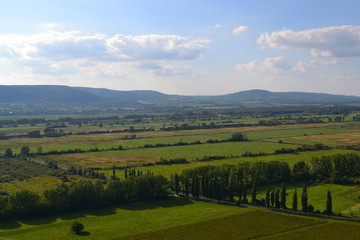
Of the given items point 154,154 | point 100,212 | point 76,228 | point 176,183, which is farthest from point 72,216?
point 154,154

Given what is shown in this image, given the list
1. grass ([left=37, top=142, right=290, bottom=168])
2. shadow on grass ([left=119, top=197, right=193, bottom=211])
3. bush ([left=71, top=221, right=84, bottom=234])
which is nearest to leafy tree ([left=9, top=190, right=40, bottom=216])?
bush ([left=71, top=221, right=84, bottom=234])

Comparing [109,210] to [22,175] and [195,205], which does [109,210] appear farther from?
[22,175]

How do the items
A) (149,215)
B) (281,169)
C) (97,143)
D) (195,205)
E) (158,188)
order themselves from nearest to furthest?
(149,215), (195,205), (158,188), (281,169), (97,143)

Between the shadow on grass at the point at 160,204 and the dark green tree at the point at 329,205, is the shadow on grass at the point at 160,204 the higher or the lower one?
the lower one

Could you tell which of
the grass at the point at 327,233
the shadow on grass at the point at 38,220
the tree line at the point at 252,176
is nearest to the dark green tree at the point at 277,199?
the tree line at the point at 252,176

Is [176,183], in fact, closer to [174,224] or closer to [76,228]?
[174,224]

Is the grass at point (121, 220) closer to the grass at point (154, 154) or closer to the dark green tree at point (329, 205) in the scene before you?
the dark green tree at point (329, 205)

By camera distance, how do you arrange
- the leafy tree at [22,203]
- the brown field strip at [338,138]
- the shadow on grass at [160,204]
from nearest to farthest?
the leafy tree at [22,203] → the shadow on grass at [160,204] → the brown field strip at [338,138]

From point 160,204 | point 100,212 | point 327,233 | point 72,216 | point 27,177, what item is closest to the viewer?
point 327,233

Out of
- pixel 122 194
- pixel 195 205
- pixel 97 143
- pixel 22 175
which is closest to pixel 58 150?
pixel 97 143
